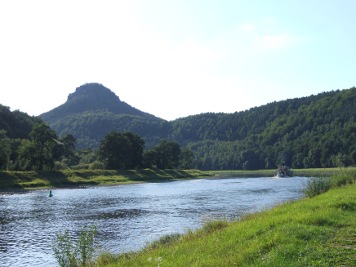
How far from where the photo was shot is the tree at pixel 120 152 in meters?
164

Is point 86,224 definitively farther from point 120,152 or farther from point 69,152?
point 69,152

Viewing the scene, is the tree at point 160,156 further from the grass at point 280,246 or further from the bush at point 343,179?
Result: the grass at point 280,246

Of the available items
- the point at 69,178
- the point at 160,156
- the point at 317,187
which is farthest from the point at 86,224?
the point at 160,156

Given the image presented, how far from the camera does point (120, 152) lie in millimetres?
164750

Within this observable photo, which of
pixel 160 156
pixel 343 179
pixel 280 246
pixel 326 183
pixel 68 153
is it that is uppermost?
pixel 68 153

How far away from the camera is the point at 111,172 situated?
14325cm

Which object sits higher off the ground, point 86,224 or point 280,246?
point 280,246

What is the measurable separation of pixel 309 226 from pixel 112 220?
29550 mm

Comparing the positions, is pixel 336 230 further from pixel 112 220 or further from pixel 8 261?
pixel 112 220

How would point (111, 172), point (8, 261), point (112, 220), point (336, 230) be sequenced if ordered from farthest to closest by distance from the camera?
1. point (111, 172)
2. point (112, 220)
3. point (8, 261)
4. point (336, 230)

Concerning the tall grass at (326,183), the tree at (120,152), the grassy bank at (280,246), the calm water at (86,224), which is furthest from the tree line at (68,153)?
the grassy bank at (280,246)

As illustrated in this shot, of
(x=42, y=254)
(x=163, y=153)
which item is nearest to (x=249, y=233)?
(x=42, y=254)

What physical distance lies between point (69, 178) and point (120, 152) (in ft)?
153

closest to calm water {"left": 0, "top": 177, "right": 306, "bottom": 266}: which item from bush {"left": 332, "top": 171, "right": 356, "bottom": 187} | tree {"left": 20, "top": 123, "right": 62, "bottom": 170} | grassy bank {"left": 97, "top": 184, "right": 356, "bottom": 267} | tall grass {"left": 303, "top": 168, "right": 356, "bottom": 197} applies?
tall grass {"left": 303, "top": 168, "right": 356, "bottom": 197}
